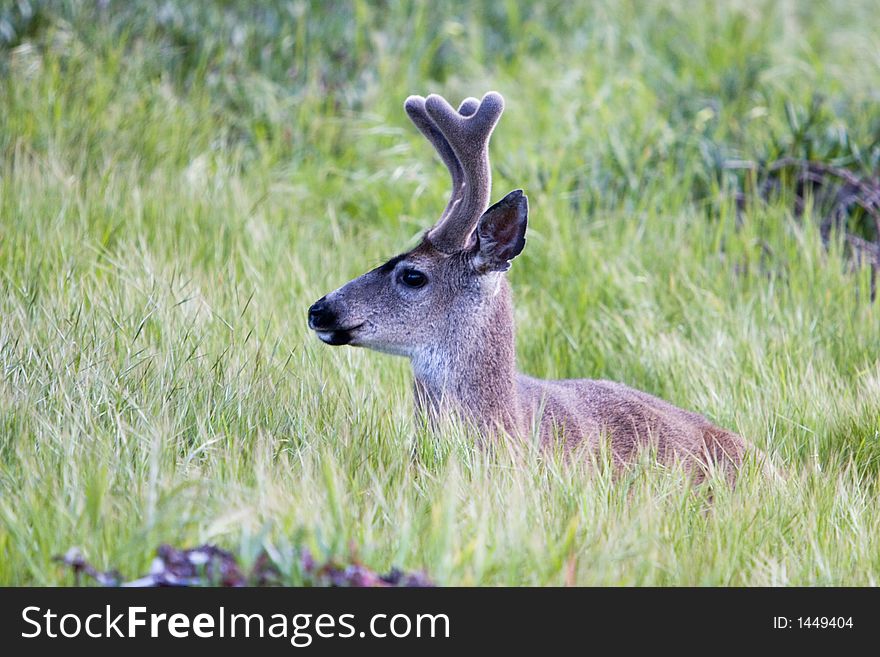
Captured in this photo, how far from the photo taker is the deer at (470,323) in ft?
16.0

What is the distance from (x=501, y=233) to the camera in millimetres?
4902

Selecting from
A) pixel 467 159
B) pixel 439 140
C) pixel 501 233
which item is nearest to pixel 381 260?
pixel 439 140

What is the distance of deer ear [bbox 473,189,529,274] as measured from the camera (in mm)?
4801

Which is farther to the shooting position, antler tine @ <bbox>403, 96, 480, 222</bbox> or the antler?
antler tine @ <bbox>403, 96, 480, 222</bbox>

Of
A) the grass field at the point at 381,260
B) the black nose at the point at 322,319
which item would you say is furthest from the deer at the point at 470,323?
the grass field at the point at 381,260

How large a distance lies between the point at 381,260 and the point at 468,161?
0.78m

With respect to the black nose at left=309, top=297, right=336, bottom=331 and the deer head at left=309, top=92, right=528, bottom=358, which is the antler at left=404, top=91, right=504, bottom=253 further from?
the black nose at left=309, top=297, right=336, bottom=331

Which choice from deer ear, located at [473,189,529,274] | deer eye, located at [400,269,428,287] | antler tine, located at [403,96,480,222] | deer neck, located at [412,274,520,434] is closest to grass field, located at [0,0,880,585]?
deer neck, located at [412,274,520,434]

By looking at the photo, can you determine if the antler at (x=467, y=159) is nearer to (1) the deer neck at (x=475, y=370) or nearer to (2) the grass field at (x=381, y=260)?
(1) the deer neck at (x=475, y=370)

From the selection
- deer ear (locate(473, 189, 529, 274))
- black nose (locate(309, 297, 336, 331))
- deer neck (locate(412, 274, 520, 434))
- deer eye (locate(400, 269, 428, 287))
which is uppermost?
deer ear (locate(473, 189, 529, 274))

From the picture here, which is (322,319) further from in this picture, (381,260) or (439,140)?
(439,140)

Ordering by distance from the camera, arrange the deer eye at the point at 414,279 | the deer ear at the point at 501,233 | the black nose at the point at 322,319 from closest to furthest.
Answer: the deer ear at the point at 501,233
the black nose at the point at 322,319
the deer eye at the point at 414,279

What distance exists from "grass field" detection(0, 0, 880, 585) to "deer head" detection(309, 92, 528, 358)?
0.82ft

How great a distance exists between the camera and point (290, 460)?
14.2ft
